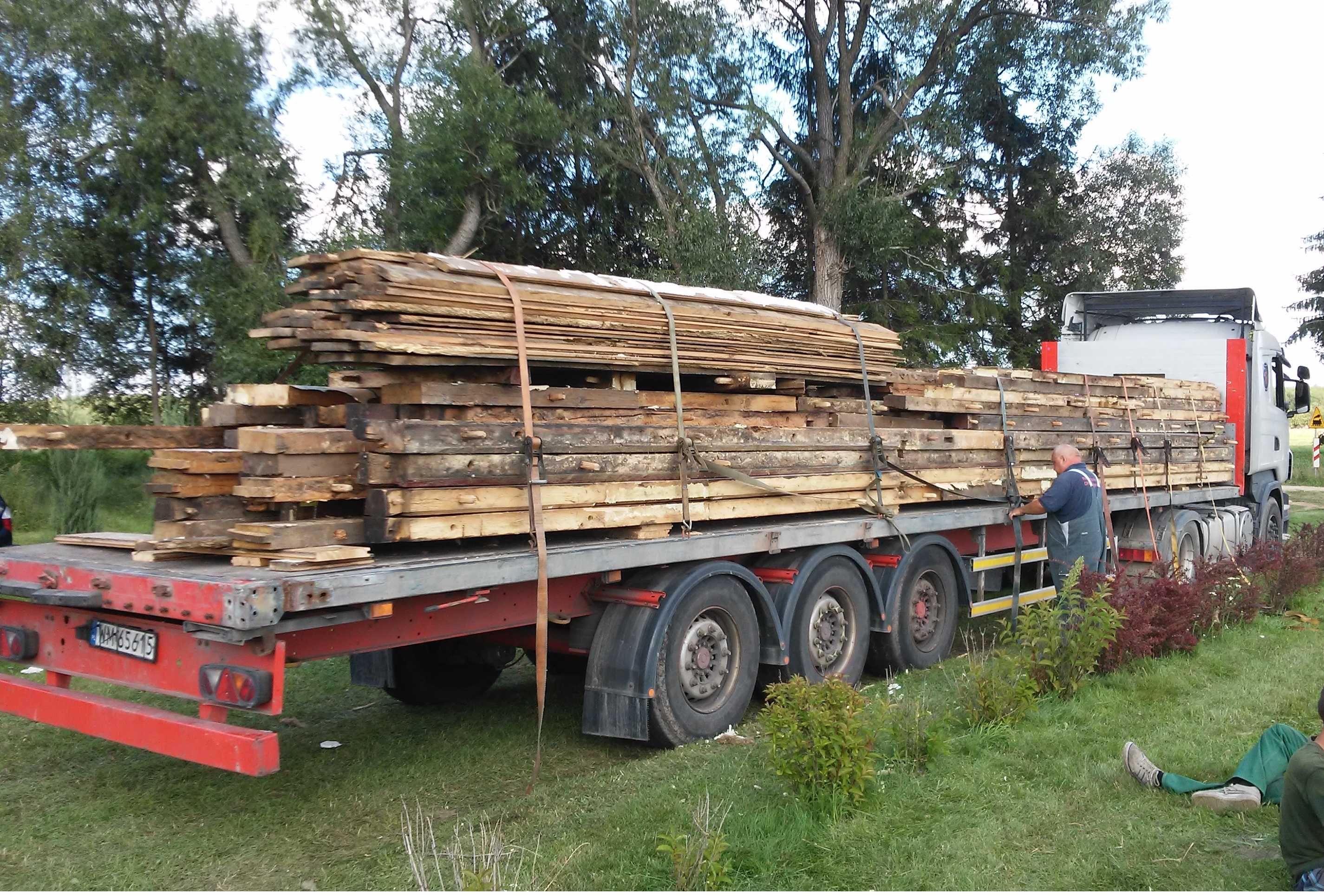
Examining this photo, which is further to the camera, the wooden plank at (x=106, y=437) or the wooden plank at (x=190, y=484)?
the wooden plank at (x=190, y=484)

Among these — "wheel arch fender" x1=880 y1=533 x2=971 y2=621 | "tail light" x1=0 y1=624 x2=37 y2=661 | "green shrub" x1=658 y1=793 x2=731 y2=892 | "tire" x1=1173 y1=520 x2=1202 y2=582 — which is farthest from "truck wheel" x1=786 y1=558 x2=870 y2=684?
"tire" x1=1173 y1=520 x2=1202 y2=582

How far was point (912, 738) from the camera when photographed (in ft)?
17.1

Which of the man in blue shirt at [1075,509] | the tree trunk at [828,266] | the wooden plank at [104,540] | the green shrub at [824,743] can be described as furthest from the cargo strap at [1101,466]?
the tree trunk at [828,266]

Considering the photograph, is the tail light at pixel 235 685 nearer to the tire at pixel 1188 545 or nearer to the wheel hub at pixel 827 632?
the wheel hub at pixel 827 632

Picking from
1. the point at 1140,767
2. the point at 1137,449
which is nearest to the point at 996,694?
the point at 1140,767

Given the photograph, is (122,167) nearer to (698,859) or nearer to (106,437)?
(106,437)

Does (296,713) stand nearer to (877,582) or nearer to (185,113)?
(877,582)

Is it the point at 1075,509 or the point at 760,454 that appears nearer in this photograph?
the point at 760,454

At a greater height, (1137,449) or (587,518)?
(1137,449)

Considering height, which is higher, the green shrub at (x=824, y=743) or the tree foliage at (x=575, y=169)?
the tree foliage at (x=575, y=169)

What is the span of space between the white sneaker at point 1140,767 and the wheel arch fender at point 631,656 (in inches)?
91.7

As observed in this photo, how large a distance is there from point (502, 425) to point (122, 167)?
603 inches

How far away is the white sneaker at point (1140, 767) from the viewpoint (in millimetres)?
4895

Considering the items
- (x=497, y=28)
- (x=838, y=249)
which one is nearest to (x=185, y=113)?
(x=497, y=28)
